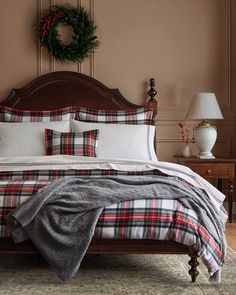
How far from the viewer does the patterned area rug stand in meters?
2.80

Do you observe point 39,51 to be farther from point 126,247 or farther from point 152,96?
point 126,247

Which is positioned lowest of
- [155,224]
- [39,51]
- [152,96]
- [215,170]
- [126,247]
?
[126,247]

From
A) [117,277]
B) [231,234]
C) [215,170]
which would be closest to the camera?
[117,277]

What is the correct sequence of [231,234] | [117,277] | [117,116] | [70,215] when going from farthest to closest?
[117,116]
[231,234]
[117,277]
[70,215]

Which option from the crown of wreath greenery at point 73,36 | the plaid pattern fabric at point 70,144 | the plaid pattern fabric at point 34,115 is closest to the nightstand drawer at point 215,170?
the plaid pattern fabric at point 70,144

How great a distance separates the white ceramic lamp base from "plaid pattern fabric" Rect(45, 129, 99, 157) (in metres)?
1.18

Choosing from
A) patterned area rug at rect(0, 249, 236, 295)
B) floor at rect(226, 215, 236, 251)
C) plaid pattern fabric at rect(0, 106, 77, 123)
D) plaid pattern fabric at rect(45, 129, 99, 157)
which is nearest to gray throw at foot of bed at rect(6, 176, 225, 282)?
patterned area rug at rect(0, 249, 236, 295)

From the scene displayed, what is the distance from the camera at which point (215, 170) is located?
5000 mm

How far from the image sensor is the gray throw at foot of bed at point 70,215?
2793 millimetres

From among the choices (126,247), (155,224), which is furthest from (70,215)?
(155,224)

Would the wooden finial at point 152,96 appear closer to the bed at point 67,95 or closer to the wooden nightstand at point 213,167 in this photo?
the bed at point 67,95

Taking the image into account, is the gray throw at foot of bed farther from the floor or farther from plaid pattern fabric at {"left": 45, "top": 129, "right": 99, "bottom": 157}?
plaid pattern fabric at {"left": 45, "top": 129, "right": 99, "bottom": 157}

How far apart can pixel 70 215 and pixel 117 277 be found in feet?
1.75

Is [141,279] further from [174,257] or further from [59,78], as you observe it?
[59,78]
